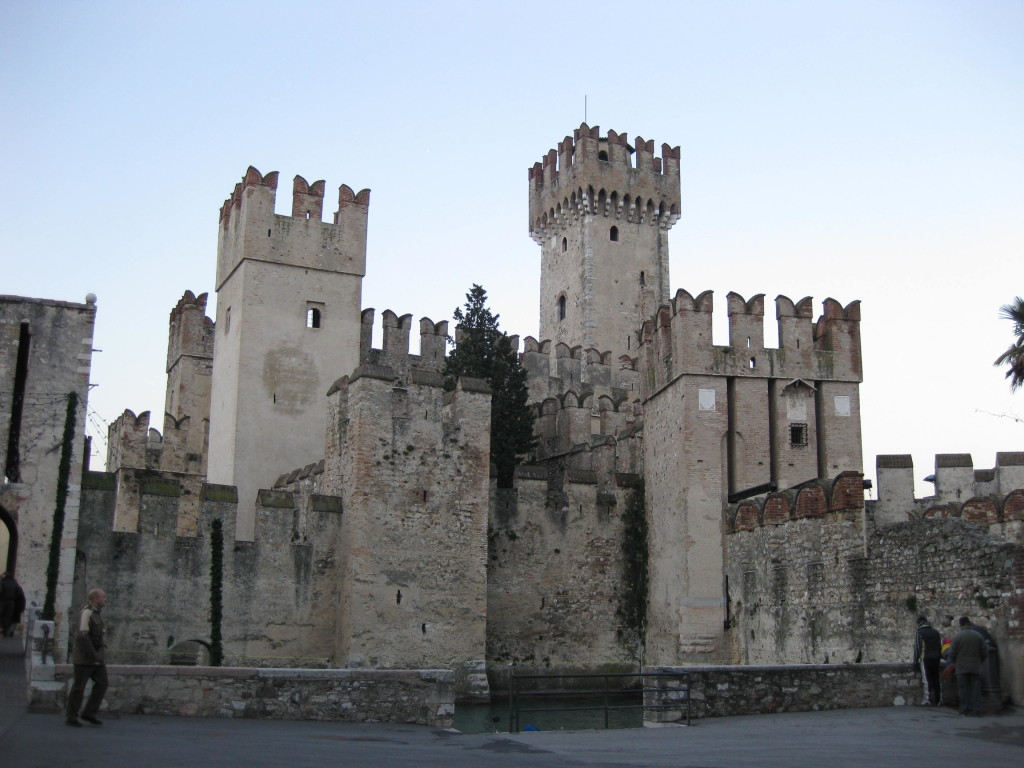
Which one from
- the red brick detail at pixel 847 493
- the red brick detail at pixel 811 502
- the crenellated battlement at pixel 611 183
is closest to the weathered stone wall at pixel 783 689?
the red brick detail at pixel 847 493

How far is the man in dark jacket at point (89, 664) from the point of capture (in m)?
13.6

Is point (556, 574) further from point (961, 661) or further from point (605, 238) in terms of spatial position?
point (605, 238)

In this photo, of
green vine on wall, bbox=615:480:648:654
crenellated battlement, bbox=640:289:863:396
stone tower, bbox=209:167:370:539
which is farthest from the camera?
stone tower, bbox=209:167:370:539

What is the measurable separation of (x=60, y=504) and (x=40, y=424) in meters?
1.59

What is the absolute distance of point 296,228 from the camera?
112ft

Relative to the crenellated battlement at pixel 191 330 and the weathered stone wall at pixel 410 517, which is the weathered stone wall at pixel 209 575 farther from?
the crenellated battlement at pixel 191 330

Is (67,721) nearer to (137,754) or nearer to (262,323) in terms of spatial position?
(137,754)

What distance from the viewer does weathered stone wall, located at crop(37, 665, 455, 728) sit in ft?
49.3

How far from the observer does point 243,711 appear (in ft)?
50.6

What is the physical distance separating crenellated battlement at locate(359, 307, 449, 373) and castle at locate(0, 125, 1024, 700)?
3227mm

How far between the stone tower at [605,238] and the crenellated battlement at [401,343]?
50.6 ft

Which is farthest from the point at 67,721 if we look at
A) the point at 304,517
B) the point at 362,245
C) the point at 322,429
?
the point at 362,245

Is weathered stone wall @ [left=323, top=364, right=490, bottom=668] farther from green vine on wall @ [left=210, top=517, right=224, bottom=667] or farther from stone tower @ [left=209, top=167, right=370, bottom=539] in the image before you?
stone tower @ [left=209, top=167, right=370, bottom=539]

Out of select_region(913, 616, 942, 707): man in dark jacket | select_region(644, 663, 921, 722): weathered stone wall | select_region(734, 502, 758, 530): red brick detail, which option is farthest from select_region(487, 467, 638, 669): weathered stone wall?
select_region(913, 616, 942, 707): man in dark jacket
